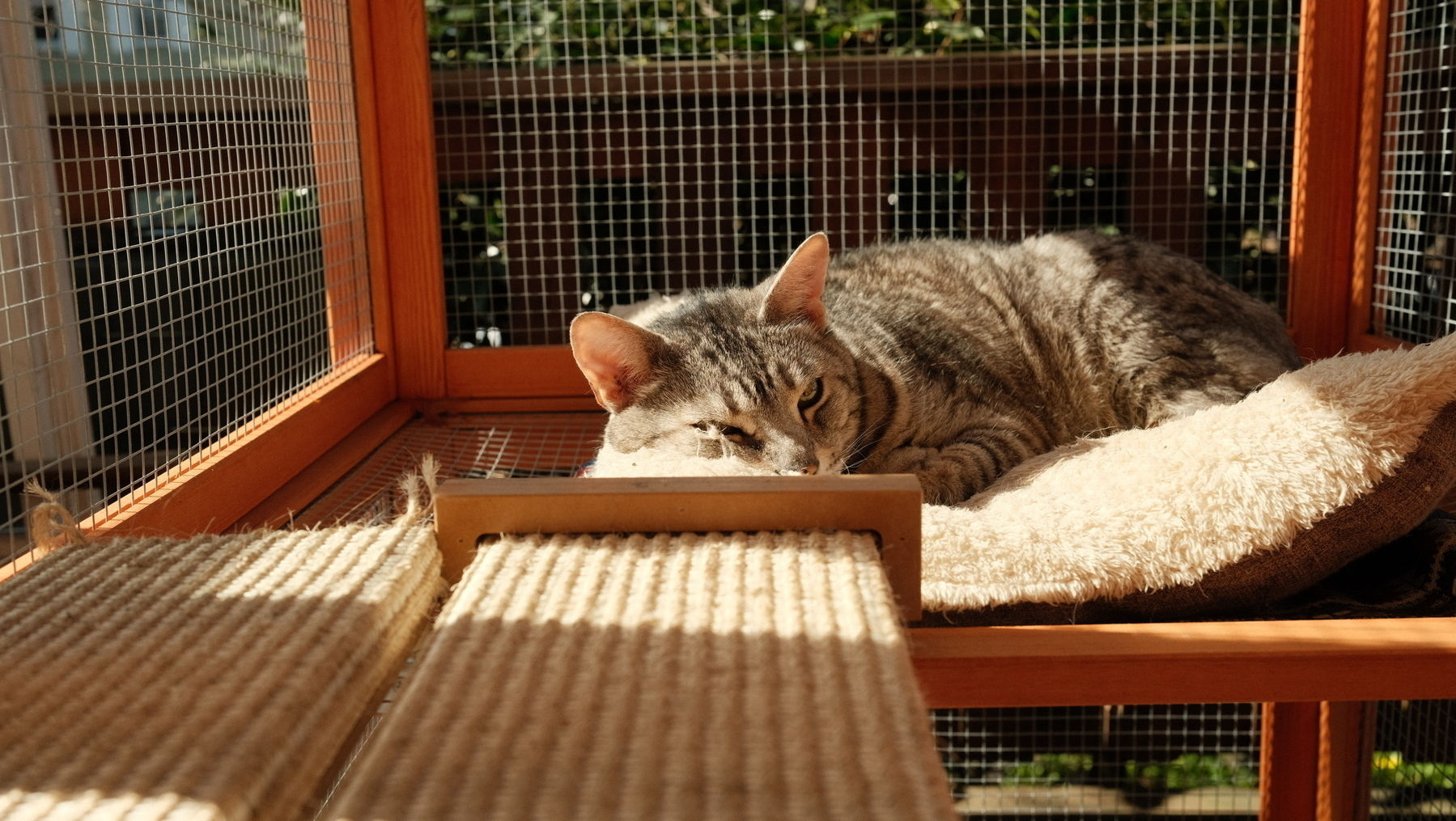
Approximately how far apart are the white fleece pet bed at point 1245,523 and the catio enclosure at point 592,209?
17 centimetres

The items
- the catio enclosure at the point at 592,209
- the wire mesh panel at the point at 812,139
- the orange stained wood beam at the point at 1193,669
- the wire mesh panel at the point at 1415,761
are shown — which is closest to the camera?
the orange stained wood beam at the point at 1193,669

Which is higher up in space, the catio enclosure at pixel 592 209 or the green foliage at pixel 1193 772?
the catio enclosure at pixel 592 209

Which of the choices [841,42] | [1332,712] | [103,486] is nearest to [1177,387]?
[1332,712]

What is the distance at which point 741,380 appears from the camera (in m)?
1.93

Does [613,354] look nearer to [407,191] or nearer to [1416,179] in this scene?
[407,191]

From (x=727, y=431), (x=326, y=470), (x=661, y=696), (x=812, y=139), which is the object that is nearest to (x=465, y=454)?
(x=326, y=470)

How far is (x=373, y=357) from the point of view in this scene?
2662 mm

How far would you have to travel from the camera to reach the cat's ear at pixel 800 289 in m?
1.97

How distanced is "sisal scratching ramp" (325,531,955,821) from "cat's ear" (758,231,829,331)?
33.0 inches

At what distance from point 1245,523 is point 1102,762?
2.13 meters

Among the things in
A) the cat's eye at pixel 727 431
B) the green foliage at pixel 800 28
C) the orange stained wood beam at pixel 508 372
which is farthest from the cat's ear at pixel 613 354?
the green foliage at pixel 800 28

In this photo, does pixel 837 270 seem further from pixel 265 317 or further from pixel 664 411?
pixel 265 317

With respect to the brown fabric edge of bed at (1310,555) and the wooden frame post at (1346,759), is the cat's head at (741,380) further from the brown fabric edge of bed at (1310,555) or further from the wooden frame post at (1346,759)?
the wooden frame post at (1346,759)

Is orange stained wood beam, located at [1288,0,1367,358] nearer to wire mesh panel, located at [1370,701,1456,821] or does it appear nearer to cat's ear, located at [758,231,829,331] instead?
wire mesh panel, located at [1370,701,1456,821]
